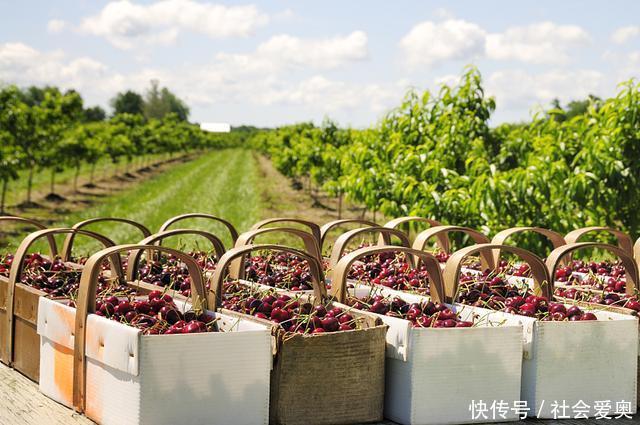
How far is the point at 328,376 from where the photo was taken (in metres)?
3.21

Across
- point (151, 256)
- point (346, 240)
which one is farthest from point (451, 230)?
point (151, 256)

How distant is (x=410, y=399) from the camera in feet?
10.7

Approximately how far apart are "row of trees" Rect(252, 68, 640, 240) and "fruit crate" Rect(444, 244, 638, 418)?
3614mm

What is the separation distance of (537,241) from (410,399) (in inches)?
164

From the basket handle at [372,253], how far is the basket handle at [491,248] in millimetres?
66

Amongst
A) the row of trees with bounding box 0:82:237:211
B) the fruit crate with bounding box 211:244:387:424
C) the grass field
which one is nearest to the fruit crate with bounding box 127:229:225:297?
the fruit crate with bounding box 211:244:387:424

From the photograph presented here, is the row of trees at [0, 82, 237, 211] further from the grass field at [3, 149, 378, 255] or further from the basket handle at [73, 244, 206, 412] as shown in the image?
the basket handle at [73, 244, 206, 412]

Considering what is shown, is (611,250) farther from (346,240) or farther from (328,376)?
(328,376)

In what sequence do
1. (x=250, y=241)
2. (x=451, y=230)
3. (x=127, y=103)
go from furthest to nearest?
(x=127, y=103) < (x=451, y=230) < (x=250, y=241)

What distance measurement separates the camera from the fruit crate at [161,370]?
9.68 ft

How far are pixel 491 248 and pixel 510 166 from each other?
223 inches

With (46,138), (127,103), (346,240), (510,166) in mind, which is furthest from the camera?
(127,103)

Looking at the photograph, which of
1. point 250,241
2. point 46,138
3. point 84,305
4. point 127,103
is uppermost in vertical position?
point 127,103

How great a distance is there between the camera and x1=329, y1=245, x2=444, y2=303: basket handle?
351 centimetres
